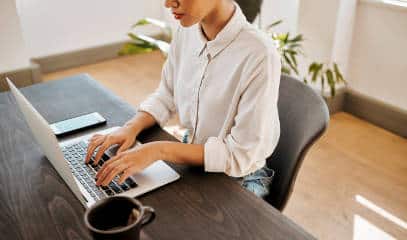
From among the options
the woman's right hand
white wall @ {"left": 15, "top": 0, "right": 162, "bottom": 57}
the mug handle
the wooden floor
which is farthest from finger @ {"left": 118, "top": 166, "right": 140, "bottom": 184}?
white wall @ {"left": 15, "top": 0, "right": 162, "bottom": 57}

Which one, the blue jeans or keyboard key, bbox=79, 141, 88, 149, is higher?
keyboard key, bbox=79, 141, 88, 149

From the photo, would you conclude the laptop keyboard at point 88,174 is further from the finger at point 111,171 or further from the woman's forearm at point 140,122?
the woman's forearm at point 140,122

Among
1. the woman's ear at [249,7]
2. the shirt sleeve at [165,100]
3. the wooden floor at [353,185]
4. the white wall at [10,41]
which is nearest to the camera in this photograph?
the shirt sleeve at [165,100]

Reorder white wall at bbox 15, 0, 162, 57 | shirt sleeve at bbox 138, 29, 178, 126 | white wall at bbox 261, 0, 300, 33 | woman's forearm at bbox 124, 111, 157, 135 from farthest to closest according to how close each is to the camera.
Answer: white wall at bbox 15, 0, 162, 57 → white wall at bbox 261, 0, 300, 33 → shirt sleeve at bbox 138, 29, 178, 126 → woman's forearm at bbox 124, 111, 157, 135

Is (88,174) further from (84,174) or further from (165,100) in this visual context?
(165,100)

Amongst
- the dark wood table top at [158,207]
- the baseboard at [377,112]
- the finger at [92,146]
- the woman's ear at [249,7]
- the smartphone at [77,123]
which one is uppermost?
the woman's ear at [249,7]

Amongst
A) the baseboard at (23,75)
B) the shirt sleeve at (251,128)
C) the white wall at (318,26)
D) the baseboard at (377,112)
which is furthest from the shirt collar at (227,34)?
the baseboard at (23,75)

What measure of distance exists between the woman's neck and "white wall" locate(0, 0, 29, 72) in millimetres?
2211

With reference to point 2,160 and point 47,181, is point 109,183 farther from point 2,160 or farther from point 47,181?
point 2,160

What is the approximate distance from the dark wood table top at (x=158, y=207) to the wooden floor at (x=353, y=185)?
1.17m

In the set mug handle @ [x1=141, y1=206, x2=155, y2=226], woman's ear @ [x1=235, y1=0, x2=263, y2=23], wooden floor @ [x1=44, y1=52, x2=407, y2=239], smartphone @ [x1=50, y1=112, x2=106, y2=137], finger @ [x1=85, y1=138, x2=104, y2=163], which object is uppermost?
woman's ear @ [x1=235, y1=0, x2=263, y2=23]

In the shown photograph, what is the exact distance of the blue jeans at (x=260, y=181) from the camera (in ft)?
3.86

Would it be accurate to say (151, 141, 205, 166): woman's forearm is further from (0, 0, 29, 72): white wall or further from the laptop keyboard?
(0, 0, 29, 72): white wall

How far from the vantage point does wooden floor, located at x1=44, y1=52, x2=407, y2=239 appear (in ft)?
6.44
